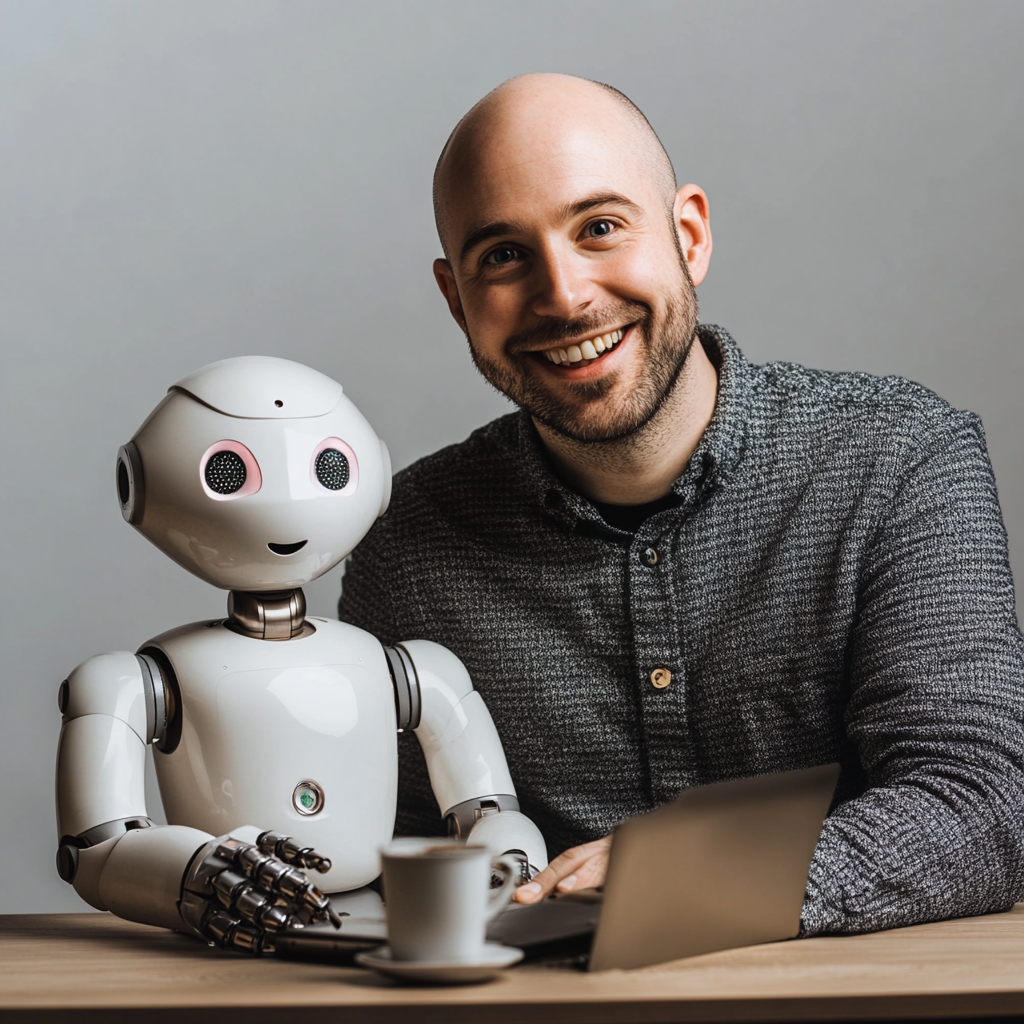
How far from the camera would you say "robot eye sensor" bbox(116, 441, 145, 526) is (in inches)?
45.2

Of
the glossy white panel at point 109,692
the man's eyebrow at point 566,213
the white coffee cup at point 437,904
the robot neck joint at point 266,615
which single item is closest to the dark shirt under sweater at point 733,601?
the man's eyebrow at point 566,213

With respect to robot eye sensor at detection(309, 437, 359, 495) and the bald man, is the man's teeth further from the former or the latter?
robot eye sensor at detection(309, 437, 359, 495)

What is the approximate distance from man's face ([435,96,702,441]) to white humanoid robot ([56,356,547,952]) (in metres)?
0.29

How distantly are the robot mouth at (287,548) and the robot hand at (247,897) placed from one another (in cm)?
27

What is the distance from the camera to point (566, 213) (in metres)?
1.36

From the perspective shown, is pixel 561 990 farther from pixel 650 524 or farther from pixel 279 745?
pixel 650 524

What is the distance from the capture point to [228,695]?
1122 millimetres

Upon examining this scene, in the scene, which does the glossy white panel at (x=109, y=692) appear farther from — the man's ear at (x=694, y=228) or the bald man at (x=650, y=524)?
the man's ear at (x=694, y=228)

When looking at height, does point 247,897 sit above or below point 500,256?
below

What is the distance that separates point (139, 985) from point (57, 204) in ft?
5.26

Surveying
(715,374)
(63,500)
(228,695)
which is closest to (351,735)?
(228,695)

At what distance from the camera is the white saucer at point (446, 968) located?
0.76m

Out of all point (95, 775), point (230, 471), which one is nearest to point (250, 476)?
point (230, 471)

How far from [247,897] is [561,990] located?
29cm
